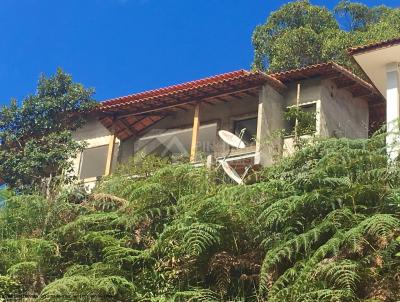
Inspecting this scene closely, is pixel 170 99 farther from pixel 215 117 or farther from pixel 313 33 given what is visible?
pixel 313 33

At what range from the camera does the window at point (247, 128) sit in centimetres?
1986

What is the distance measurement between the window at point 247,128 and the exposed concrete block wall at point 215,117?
17cm

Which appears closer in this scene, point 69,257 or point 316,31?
point 69,257

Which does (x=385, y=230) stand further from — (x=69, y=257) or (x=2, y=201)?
(x=2, y=201)

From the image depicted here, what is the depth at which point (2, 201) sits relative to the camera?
13227mm

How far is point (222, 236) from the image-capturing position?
1034 cm

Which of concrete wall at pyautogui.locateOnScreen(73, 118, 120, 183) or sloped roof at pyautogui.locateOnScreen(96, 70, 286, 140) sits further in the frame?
concrete wall at pyautogui.locateOnScreen(73, 118, 120, 183)

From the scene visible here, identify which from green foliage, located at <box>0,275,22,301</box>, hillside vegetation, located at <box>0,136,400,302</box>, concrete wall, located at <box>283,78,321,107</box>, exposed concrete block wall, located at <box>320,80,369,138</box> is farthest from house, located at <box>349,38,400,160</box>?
green foliage, located at <box>0,275,22,301</box>

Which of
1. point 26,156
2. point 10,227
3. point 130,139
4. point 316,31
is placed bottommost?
point 10,227

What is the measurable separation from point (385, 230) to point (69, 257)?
18.2 ft

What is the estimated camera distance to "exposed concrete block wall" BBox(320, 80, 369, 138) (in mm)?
18875

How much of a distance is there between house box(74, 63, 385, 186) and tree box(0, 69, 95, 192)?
0.88m

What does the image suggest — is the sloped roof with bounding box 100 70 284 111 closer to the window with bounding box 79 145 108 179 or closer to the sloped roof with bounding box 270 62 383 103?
the sloped roof with bounding box 270 62 383 103

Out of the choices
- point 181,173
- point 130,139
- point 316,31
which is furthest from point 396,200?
point 316,31
